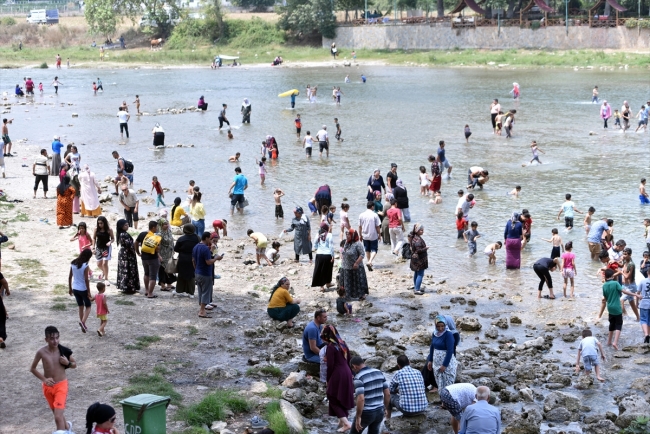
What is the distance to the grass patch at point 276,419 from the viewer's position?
10305 mm

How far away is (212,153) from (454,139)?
9802 mm

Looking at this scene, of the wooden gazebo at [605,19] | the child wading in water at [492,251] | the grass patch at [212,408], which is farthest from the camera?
the wooden gazebo at [605,19]

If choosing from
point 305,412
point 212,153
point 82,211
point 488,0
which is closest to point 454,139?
point 212,153

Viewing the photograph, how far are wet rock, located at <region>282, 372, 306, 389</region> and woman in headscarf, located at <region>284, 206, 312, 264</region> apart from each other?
712cm

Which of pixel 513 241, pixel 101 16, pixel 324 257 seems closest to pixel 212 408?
pixel 324 257

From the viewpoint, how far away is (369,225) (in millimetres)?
19094

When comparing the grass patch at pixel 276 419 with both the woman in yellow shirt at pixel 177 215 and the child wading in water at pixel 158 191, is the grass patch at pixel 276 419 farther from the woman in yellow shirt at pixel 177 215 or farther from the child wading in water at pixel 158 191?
the child wading in water at pixel 158 191

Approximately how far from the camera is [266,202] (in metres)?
26.0

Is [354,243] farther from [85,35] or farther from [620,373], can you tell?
[85,35]

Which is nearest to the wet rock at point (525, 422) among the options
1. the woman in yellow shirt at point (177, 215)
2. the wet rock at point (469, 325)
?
the wet rock at point (469, 325)

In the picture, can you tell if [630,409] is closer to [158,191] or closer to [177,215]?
[177,215]

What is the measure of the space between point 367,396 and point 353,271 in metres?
6.52

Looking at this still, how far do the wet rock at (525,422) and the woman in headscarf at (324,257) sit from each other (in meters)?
6.32

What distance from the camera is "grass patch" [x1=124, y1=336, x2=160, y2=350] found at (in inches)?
518
